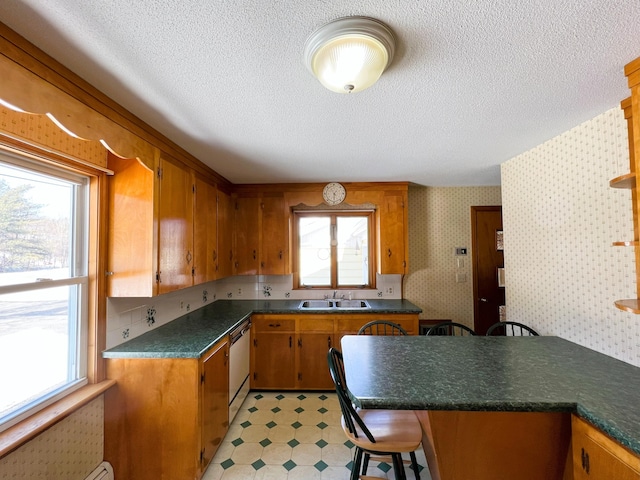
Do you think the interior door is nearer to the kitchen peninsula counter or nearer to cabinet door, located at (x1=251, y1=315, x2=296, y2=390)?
the kitchen peninsula counter

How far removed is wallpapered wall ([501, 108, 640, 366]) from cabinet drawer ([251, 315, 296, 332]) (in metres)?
2.09

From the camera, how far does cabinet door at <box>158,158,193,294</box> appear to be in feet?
6.57

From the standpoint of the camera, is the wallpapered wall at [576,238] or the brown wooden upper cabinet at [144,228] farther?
the brown wooden upper cabinet at [144,228]

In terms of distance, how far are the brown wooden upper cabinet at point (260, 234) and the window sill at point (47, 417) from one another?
182 centimetres

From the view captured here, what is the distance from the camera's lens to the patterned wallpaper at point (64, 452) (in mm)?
1311

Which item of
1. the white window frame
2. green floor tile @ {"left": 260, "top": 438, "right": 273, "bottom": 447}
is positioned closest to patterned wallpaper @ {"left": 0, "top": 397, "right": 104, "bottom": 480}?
green floor tile @ {"left": 260, "top": 438, "right": 273, "bottom": 447}

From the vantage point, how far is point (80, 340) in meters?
1.74

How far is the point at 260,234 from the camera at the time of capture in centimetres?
344

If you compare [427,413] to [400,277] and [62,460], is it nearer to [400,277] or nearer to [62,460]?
[62,460]

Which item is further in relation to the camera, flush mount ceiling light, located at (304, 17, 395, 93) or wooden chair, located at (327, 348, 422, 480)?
wooden chair, located at (327, 348, 422, 480)

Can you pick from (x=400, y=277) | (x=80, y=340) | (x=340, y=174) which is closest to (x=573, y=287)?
(x=400, y=277)

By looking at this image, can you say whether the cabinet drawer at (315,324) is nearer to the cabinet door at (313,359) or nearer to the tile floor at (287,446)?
the cabinet door at (313,359)

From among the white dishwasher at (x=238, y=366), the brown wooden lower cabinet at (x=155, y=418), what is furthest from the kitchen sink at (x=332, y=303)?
the brown wooden lower cabinet at (x=155, y=418)

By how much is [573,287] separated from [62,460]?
320 cm
